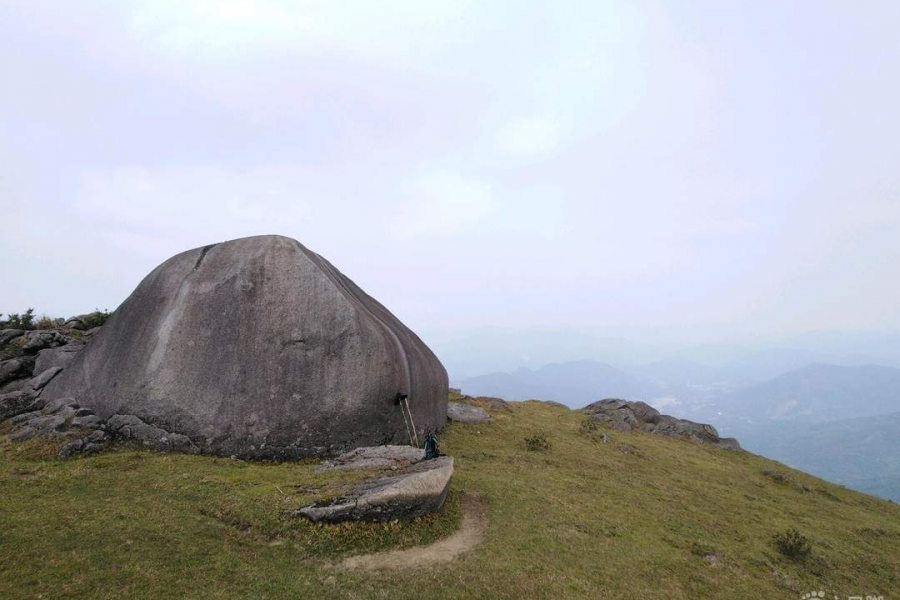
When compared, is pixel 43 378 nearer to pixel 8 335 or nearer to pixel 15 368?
pixel 15 368

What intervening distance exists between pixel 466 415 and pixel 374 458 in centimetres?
1467

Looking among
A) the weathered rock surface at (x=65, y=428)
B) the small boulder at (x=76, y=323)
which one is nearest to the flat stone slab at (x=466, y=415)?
the weathered rock surface at (x=65, y=428)

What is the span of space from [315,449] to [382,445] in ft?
10.4

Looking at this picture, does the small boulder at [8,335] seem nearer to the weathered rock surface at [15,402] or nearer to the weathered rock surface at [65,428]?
the weathered rock surface at [15,402]

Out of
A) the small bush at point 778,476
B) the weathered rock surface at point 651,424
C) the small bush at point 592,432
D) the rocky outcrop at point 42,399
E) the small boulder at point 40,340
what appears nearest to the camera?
the rocky outcrop at point 42,399

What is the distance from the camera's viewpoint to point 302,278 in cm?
2352

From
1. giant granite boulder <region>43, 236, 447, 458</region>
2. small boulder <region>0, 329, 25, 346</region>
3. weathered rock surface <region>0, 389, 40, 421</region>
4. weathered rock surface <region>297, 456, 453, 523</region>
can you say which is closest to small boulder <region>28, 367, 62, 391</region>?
weathered rock surface <region>0, 389, 40, 421</region>

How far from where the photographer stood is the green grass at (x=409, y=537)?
11.7 meters

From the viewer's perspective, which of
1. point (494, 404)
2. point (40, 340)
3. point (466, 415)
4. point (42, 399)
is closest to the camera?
point (42, 399)

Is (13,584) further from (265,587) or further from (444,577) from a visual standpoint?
(444,577)

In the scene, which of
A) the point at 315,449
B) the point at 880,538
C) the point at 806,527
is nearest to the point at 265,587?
the point at 315,449

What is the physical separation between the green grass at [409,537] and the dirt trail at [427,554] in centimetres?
39

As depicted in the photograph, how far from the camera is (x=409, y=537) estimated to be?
48.7 ft

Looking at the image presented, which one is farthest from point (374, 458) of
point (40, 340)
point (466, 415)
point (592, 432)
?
point (40, 340)
